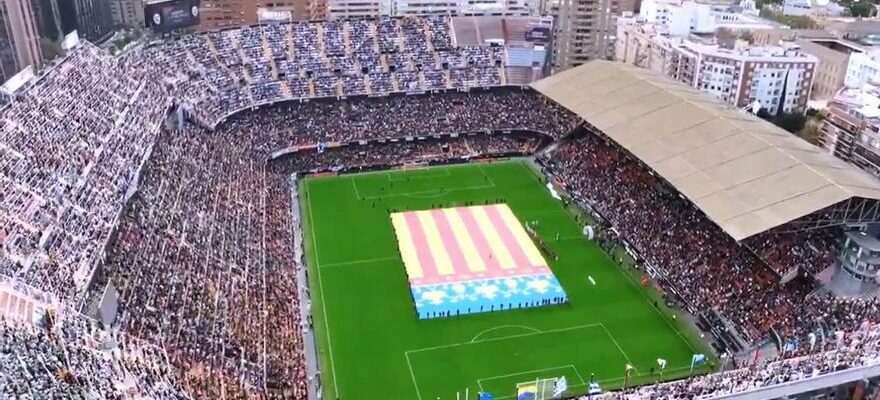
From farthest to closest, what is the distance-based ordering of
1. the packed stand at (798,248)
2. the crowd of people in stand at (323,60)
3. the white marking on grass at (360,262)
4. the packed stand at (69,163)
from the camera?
the crowd of people in stand at (323,60), the white marking on grass at (360,262), the packed stand at (798,248), the packed stand at (69,163)

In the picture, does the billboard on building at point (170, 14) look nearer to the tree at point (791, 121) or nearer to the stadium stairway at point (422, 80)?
the stadium stairway at point (422, 80)

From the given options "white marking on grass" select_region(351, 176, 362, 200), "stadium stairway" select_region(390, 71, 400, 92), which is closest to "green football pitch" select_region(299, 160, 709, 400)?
"white marking on grass" select_region(351, 176, 362, 200)

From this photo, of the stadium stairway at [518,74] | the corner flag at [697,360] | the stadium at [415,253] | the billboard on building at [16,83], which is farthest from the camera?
the stadium stairway at [518,74]

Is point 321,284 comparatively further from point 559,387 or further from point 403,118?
point 403,118

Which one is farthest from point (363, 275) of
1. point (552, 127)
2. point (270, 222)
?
point (552, 127)

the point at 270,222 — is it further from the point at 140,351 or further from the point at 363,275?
the point at 140,351

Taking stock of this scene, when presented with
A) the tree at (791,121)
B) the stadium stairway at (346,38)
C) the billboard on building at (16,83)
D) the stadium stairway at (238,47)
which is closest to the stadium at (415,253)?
the billboard on building at (16,83)
